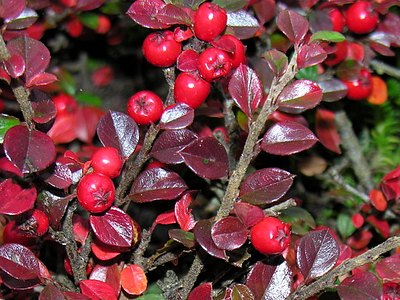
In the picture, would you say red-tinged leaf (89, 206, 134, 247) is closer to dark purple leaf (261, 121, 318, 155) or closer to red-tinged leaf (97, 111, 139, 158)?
red-tinged leaf (97, 111, 139, 158)

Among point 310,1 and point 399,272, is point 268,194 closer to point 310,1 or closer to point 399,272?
point 399,272

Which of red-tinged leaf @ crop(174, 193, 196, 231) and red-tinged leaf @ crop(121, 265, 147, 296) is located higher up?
red-tinged leaf @ crop(174, 193, 196, 231)

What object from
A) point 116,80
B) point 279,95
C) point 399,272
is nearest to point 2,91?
point 279,95

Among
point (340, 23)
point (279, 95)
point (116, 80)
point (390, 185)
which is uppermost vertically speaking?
point (279, 95)

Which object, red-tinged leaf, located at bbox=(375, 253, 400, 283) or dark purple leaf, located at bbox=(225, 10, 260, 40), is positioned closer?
red-tinged leaf, located at bbox=(375, 253, 400, 283)

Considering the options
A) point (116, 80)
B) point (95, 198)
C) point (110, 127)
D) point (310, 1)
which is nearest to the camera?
point (95, 198)

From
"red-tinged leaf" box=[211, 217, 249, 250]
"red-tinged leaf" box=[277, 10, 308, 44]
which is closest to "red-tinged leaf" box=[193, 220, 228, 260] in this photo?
"red-tinged leaf" box=[211, 217, 249, 250]

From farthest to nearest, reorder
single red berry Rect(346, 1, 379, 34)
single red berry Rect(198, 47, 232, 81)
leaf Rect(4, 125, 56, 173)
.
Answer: single red berry Rect(346, 1, 379, 34), single red berry Rect(198, 47, 232, 81), leaf Rect(4, 125, 56, 173)

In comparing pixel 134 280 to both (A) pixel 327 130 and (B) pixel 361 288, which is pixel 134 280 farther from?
(A) pixel 327 130

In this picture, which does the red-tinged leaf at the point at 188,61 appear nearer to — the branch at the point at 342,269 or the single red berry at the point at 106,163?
the single red berry at the point at 106,163
